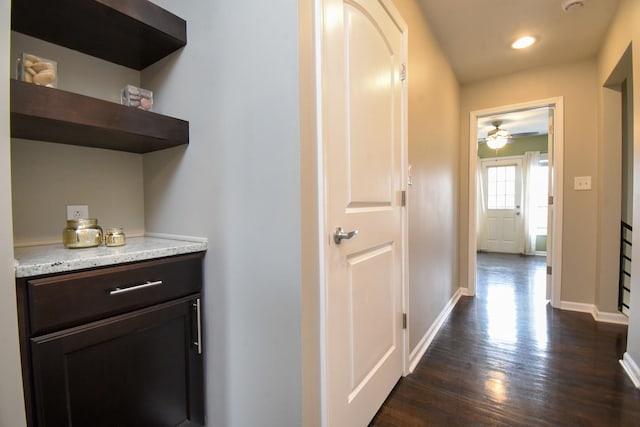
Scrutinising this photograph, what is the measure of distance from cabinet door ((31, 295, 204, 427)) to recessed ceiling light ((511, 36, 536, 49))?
316 centimetres

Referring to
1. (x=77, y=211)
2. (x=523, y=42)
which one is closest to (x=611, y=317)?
(x=523, y=42)

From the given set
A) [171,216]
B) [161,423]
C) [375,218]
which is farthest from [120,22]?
[161,423]

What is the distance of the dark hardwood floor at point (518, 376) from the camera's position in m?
1.42

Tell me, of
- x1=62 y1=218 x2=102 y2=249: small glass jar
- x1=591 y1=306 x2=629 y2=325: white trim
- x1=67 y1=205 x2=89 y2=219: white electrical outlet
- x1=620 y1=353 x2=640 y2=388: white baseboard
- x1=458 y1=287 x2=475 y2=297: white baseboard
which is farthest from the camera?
x1=458 y1=287 x2=475 y2=297: white baseboard

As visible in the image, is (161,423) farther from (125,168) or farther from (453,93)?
(453,93)

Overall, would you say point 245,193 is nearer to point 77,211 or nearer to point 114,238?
point 114,238

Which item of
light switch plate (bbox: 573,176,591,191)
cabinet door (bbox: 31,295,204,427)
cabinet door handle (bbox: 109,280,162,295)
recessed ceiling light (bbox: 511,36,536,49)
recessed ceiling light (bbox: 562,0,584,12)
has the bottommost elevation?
cabinet door (bbox: 31,295,204,427)

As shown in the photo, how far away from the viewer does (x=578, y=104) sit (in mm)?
2840

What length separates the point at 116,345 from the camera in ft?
3.32

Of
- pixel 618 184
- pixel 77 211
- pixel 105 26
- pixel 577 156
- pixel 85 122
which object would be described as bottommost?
pixel 77 211

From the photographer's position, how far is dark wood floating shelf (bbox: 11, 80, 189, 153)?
915 mm

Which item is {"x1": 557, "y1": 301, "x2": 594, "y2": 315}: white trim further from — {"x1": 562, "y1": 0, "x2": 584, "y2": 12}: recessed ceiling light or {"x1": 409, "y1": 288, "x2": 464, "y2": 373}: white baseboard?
{"x1": 562, "y1": 0, "x2": 584, "y2": 12}: recessed ceiling light

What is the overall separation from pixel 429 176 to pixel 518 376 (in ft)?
4.67

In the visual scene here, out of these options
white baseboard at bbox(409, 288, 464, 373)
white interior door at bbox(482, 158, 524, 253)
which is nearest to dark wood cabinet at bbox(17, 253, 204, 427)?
white baseboard at bbox(409, 288, 464, 373)
